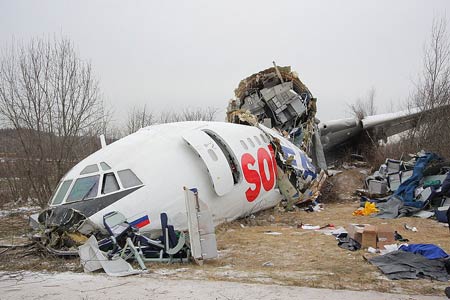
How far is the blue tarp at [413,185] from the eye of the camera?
12859 millimetres

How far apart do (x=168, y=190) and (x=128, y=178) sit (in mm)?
860

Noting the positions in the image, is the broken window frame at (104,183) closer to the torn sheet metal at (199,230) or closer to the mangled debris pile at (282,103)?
the torn sheet metal at (199,230)

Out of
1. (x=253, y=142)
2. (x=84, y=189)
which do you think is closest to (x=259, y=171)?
(x=253, y=142)

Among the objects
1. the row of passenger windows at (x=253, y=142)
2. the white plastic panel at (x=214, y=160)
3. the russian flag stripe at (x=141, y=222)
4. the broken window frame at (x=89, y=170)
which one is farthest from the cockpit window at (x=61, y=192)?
the row of passenger windows at (x=253, y=142)

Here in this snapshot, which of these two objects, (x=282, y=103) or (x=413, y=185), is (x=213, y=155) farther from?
(x=282, y=103)

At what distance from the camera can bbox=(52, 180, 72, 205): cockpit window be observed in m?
8.74

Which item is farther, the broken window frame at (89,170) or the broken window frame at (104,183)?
the broken window frame at (89,170)

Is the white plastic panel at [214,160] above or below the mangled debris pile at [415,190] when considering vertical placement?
above

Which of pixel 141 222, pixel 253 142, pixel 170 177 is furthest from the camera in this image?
pixel 253 142

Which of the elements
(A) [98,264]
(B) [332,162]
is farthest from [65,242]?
(B) [332,162]

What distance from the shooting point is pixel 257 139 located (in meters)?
12.6

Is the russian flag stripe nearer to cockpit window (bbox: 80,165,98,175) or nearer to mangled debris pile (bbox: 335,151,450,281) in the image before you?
cockpit window (bbox: 80,165,98,175)

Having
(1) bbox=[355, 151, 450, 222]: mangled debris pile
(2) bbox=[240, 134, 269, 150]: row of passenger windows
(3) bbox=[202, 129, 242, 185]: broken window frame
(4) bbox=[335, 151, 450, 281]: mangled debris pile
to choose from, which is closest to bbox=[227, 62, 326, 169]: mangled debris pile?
(1) bbox=[355, 151, 450, 222]: mangled debris pile

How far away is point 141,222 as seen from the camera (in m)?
8.12
